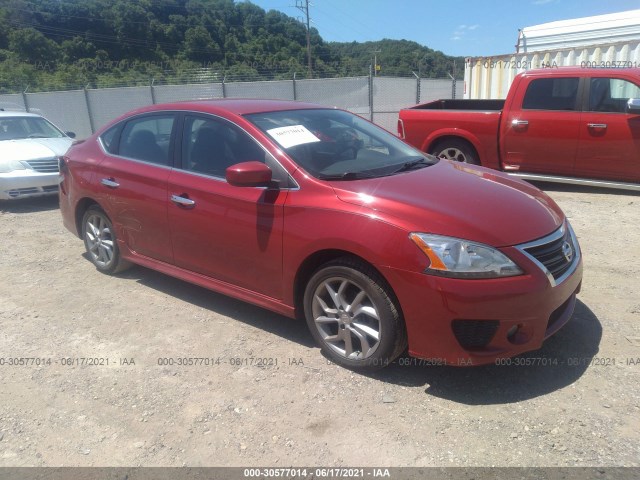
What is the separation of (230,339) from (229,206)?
0.96 meters

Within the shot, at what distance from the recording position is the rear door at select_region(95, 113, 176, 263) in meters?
4.18

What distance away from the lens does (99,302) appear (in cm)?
452

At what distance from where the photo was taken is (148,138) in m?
4.50

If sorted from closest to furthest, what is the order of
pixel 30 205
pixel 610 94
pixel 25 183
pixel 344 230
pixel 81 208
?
pixel 344 230 → pixel 81 208 → pixel 610 94 → pixel 25 183 → pixel 30 205

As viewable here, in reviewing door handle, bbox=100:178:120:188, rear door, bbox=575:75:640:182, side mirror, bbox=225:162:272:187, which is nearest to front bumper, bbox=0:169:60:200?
door handle, bbox=100:178:120:188

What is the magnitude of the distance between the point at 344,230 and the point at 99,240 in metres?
3.04

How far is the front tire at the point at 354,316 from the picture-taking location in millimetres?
2975

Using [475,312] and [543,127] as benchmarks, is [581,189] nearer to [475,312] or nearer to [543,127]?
[543,127]

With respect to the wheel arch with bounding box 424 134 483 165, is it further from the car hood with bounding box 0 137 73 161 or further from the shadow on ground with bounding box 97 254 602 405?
the car hood with bounding box 0 137 73 161

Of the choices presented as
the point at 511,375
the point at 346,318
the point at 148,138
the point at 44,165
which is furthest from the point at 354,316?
the point at 44,165

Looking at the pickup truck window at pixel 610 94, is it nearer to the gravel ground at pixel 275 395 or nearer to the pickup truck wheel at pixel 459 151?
the pickup truck wheel at pixel 459 151

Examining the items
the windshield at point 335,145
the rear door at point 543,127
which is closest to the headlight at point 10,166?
the windshield at point 335,145

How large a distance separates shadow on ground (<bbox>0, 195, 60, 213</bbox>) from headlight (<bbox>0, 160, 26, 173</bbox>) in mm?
658

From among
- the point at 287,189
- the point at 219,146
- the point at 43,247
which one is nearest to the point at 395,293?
the point at 287,189
